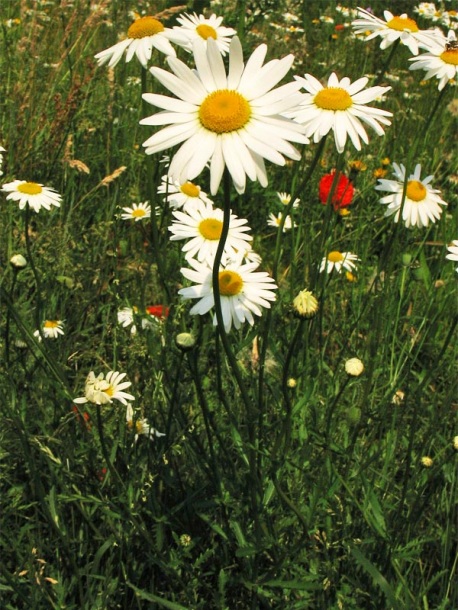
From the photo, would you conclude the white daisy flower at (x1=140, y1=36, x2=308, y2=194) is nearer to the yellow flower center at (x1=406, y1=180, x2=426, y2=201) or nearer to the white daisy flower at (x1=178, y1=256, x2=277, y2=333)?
the white daisy flower at (x1=178, y1=256, x2=277, y2=333)

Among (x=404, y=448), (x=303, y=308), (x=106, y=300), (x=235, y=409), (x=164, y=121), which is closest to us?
(x=164, y=121)

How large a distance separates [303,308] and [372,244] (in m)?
1.79

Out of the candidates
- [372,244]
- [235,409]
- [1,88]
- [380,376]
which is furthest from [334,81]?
[1,88]

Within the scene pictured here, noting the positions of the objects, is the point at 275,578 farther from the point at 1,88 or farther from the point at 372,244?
the point at 1,88

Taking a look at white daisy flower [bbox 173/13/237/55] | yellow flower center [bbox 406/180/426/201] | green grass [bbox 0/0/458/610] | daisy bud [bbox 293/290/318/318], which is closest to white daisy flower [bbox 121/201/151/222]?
green grass [bbox 0/0/458/610]

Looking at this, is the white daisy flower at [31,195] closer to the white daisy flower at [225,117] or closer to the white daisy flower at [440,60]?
the white daisy flower at [225,117]

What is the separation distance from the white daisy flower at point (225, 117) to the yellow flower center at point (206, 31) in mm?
755

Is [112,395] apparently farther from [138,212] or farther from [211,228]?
[138,212]

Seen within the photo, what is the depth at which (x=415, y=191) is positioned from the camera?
6.18ft

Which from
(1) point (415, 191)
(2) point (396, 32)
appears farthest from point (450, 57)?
(1) point (415, 191)

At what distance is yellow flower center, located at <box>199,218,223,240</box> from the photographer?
152 cm

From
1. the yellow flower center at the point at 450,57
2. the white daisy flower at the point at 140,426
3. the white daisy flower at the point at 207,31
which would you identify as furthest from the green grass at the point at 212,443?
the yellow flower center at the point at 450,57

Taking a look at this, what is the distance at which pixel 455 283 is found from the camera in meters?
2.45

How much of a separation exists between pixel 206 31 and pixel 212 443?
113 centimetres
